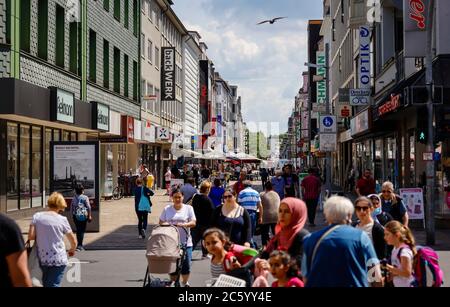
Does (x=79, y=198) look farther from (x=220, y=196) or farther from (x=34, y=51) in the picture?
(x=34, y=51)

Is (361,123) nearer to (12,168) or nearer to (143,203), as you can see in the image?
(12,168)

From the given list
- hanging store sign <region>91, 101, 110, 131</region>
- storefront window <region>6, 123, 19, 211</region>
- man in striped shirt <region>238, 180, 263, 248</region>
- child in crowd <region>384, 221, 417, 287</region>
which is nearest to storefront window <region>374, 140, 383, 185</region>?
hanging store sign <region>91, 101, 110, 131</region>

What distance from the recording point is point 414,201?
63.6 ft

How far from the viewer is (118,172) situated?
41.1 meters

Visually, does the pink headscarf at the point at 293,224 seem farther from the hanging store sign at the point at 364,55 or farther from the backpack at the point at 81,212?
the hanging store sign at the point at 364,55

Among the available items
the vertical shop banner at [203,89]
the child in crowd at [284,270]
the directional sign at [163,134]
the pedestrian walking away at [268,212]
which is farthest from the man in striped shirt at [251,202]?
the vertical shop banner at [203,89]

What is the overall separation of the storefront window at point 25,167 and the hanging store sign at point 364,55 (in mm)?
17172

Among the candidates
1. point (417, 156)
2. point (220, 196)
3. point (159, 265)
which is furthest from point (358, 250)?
point (417, 156)

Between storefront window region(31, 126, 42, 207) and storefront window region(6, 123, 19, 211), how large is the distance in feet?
5.91

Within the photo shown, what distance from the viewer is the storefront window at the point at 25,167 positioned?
24.8 meters

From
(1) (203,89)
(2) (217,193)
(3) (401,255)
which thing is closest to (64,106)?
(2) (217,193)

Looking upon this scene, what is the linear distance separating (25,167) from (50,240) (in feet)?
56.7

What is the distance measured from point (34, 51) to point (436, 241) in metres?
14.6

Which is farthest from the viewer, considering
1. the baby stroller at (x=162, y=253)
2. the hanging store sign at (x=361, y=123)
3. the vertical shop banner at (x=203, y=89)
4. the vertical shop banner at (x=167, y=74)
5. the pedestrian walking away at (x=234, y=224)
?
the vertical shop banner at (x=203, y=89)
